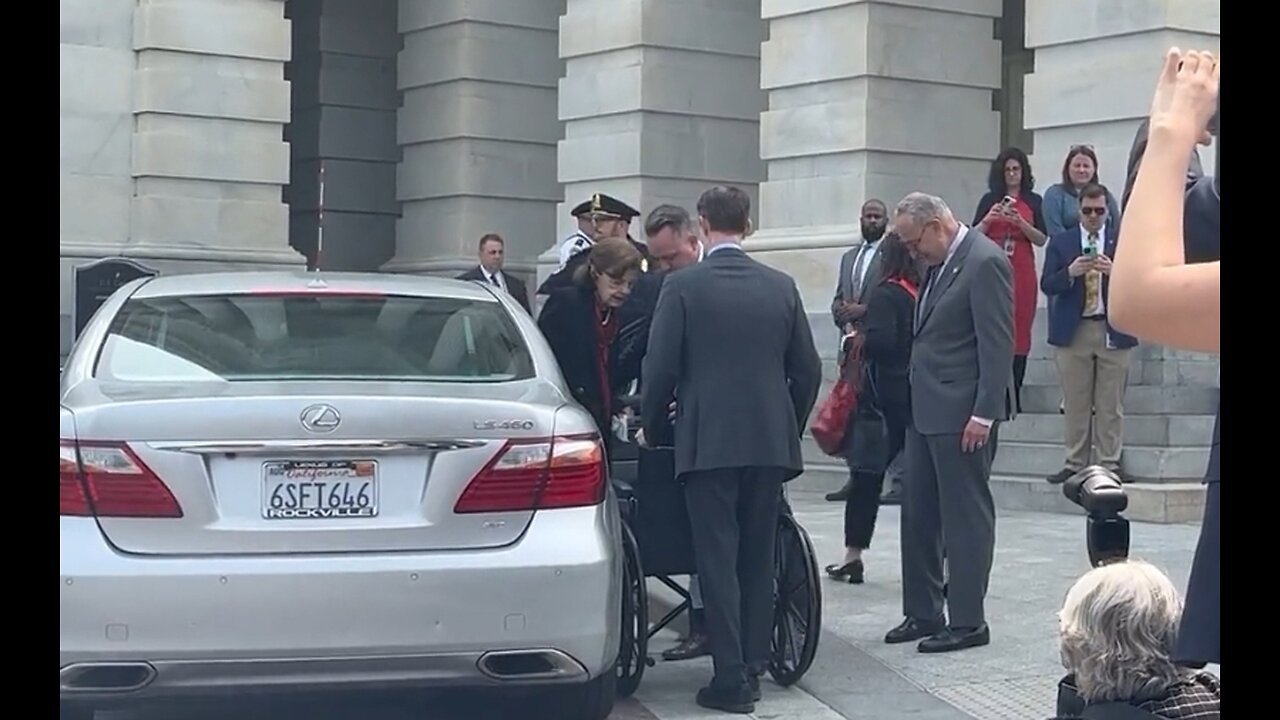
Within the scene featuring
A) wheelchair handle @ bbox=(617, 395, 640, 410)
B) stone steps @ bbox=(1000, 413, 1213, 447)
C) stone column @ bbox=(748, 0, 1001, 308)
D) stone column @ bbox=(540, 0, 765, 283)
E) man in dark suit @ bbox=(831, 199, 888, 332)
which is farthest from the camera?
stone column @ bbox=(540, 0, 765, 283)

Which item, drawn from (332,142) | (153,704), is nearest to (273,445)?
(153,704)

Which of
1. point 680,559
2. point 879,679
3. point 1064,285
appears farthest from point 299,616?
point 1064,285

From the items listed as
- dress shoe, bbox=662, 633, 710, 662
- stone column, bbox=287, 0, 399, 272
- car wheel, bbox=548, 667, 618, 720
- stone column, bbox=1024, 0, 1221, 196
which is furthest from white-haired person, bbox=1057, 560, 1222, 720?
stone column, bbox=287, 0, 399, 272

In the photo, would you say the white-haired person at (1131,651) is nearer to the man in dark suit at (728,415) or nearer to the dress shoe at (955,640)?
the man in dark suit at (728,415)

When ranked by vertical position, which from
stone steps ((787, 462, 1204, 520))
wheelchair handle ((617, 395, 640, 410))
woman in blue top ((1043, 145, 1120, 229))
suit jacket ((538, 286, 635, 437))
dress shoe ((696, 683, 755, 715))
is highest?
woman in blue top ((1043, 145, 1120, 229))

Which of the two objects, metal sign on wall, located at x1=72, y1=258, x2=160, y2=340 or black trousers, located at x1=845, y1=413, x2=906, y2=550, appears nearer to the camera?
black trousers, located at x1=845, y1=413, x2=906, y2=550

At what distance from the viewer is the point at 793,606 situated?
279 inches

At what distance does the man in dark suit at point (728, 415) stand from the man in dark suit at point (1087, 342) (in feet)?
17.0

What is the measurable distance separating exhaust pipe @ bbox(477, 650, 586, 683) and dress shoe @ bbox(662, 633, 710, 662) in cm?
182

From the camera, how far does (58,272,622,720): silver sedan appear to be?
17.4 ft

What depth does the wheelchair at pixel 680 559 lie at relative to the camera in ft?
22.7

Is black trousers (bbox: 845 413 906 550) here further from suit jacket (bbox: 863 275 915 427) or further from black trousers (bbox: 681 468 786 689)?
black trousers (bbox: 681 468 786 689)

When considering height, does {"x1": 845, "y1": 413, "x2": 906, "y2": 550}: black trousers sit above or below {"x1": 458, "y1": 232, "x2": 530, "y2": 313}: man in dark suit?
below

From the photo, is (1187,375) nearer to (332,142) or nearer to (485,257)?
(485,257)
